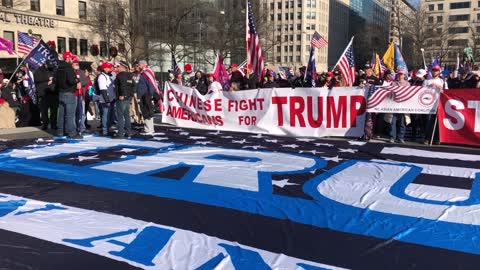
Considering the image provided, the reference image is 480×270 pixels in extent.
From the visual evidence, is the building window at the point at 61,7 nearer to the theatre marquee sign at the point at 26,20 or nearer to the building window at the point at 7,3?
the theatre marquee sign at the point at 26,20

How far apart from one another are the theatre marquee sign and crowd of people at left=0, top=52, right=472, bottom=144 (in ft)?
111

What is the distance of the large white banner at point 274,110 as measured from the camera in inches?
438

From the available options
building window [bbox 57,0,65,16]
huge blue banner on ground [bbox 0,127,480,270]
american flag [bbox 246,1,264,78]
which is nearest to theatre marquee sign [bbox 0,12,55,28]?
building window [bbox 57,0,65,16]

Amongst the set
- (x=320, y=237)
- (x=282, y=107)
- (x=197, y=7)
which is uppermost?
(x=197, y=7)

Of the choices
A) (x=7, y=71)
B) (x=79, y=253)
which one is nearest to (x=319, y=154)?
(x=79, y=253)

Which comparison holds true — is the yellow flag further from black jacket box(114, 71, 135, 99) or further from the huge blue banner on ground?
black jacket box(114, 71, 135, 99)

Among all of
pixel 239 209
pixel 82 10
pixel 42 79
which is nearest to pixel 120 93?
pixel 42 79

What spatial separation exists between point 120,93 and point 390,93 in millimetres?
6380

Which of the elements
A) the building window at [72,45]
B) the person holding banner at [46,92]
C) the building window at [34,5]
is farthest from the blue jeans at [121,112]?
the building window at [72,45]

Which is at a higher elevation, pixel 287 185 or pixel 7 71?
pixel 7 71

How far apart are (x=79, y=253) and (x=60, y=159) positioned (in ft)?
15.0

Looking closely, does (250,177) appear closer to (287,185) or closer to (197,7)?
(287,185)

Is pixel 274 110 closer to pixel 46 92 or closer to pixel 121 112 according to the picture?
pixel 121 112

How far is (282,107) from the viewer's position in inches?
468
